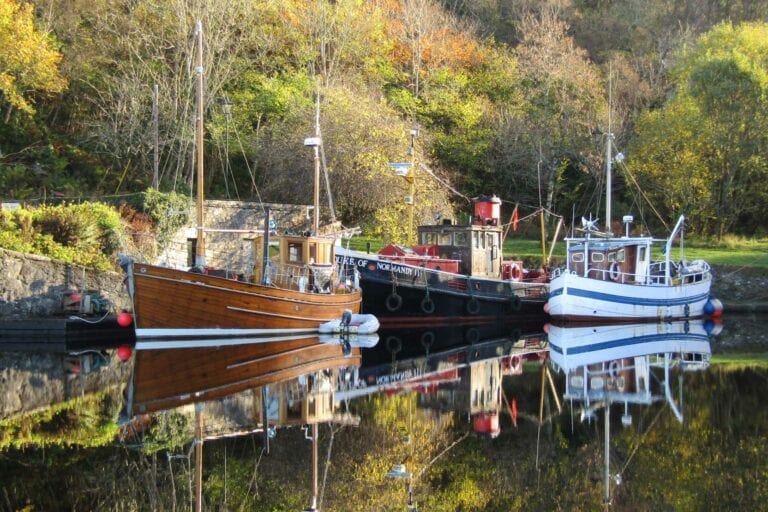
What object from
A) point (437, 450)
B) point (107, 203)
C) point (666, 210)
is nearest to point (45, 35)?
point (107, 203)

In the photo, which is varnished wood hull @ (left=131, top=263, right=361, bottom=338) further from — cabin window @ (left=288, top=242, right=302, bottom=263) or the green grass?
the green grass

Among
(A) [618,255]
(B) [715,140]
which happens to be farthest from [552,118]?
(A) [618,255]

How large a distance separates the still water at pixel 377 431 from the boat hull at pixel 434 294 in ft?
21.0

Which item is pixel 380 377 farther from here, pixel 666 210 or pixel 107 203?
pixel 666 210

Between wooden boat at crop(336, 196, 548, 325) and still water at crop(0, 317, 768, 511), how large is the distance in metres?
6.50

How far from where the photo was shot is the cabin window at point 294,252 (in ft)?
86.3

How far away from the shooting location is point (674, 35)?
50625mm

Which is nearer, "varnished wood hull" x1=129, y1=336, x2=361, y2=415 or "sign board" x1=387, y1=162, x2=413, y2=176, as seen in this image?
"varnished wood hull" x1=129, y1=336, x2=361, y2=415

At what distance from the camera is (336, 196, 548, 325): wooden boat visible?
94.4 ft

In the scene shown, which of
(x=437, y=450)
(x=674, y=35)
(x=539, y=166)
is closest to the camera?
(x=437, y=450)

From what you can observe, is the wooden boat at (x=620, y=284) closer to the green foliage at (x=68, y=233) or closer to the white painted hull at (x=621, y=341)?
the white painted hull at (x=621, y=341)

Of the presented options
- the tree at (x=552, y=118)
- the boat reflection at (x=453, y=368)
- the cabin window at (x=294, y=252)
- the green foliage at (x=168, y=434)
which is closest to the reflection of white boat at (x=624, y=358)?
the boat reflection at (x=453, y=368)

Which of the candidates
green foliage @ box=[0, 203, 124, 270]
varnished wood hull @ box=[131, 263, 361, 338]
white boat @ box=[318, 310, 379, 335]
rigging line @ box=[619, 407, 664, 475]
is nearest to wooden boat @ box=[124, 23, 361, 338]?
varnished wood hull @ box=[131, 263, 361, 338]

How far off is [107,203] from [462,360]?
1505 centimetres
